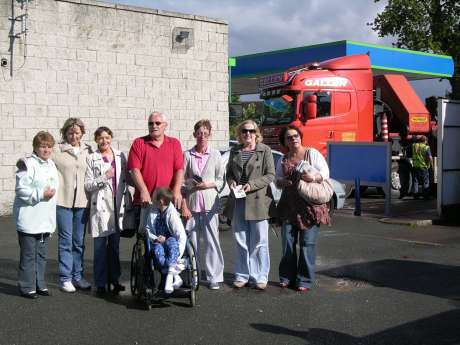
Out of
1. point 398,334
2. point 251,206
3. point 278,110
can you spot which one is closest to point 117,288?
point 251,206

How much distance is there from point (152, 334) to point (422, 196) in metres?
13.3

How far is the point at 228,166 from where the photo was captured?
24.3 feet

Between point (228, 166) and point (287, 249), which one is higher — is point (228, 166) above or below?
above

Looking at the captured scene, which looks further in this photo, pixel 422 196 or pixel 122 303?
pixel 422 196

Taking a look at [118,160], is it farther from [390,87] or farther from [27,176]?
[390,87]

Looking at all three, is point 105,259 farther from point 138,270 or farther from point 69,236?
point 138,270

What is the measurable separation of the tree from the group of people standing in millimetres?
28014

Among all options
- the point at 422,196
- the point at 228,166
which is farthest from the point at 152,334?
the point at 422,196

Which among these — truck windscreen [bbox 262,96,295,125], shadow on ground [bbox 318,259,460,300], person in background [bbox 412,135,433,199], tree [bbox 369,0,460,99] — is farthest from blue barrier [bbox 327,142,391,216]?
tree [bbox 369,0,460,99]

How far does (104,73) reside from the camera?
50.1ft

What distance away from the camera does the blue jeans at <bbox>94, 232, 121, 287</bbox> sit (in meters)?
6.90

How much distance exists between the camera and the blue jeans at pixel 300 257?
7129mm

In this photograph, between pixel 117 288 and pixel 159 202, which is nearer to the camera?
pixel 159 202

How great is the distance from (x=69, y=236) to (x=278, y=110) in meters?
11.0
